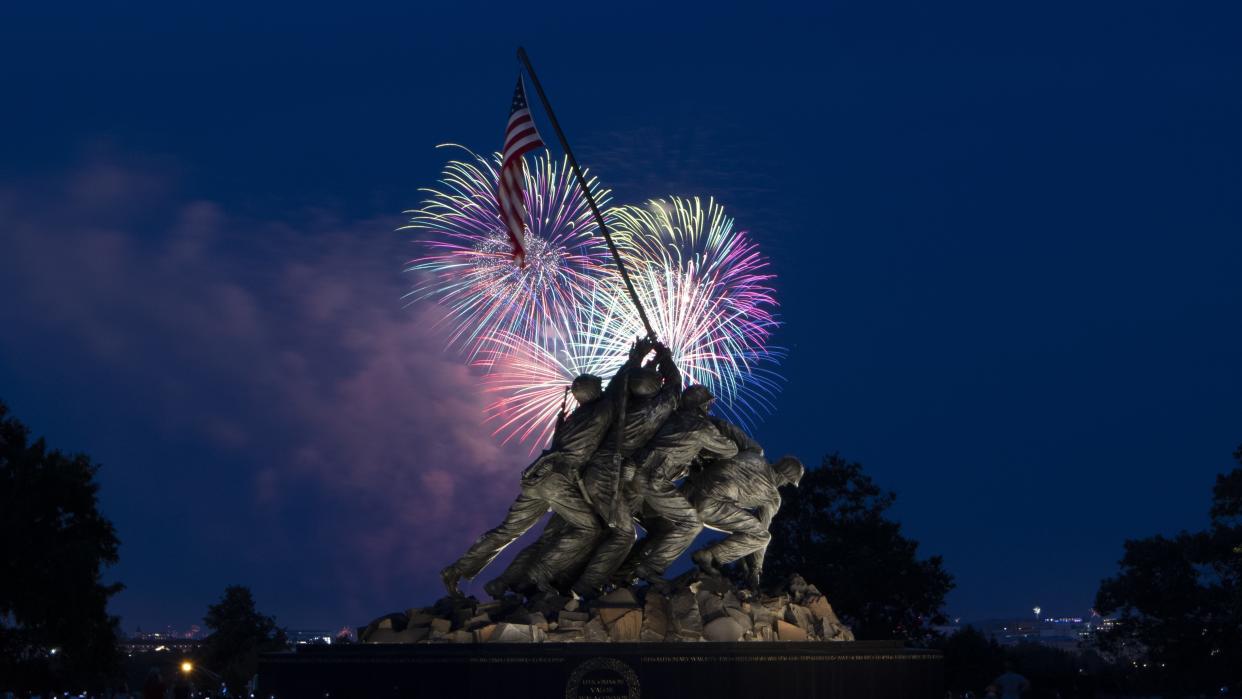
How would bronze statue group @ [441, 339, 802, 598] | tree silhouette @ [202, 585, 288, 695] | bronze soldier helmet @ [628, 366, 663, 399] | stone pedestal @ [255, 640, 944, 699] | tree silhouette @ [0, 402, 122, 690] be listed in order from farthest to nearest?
tree silhouette @ [202, 585, 288, 695]
tree silhouette @ [0, 402, 122, 690]
bronze soldier helmet @ [628, 366, 663, 399]
bronze statue group @ [441, 339, 802, 598]
stone pedestal @ [255, 640, 944, 699]

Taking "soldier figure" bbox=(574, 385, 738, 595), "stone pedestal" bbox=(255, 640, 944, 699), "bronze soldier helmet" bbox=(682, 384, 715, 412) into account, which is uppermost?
"bronze soldier helmet" bbox=(682, 384, 715, 412)

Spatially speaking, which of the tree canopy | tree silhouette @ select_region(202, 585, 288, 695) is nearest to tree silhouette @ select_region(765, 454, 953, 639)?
the tree canopy

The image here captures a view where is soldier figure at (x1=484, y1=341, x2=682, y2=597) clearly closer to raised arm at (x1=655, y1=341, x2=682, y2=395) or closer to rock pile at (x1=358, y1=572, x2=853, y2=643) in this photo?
raised arm at (x1=655, y1=341, x2=682, y2=395)

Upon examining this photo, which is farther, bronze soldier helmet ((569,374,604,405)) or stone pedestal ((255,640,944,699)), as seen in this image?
bronze soldier helmet ((569,374,604,405))

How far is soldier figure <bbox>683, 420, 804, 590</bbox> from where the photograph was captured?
2000 cm

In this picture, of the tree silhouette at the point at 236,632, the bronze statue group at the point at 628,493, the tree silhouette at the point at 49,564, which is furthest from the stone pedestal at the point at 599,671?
the tree silhouette at the point at 236,632

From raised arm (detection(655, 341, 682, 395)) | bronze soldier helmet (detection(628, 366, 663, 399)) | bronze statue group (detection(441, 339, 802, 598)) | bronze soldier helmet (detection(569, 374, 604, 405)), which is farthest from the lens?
raised arm (detection(655, 341, 682, 395))

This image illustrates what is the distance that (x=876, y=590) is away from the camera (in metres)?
43.1

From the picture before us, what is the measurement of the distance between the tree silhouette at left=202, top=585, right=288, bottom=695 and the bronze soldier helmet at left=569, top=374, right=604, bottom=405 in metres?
33.6

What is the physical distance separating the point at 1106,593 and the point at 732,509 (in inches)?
1129

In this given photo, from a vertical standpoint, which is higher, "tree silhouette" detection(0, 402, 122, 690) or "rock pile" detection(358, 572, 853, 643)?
"tree silhouette" detection(0, 402, 122, 690)

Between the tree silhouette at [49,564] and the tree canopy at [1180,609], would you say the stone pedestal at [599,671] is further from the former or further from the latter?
the tree canopy at [1180,609]

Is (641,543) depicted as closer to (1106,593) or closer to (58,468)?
(58,468)

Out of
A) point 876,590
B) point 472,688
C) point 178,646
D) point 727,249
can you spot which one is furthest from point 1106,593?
point 178,646
